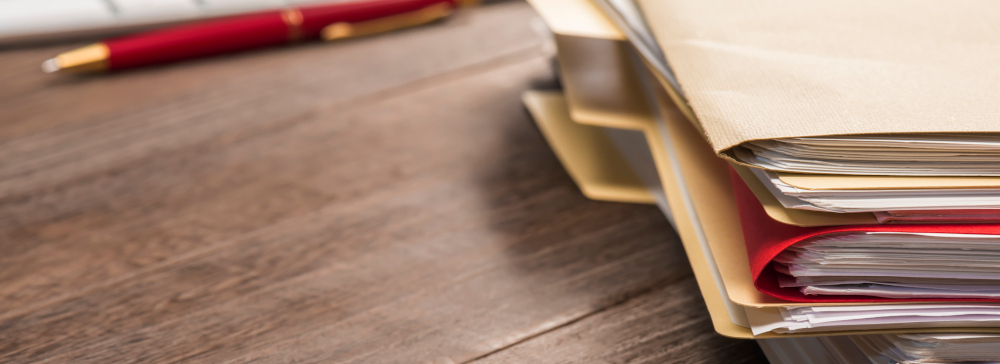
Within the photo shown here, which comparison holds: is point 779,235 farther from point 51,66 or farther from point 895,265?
point 51,66

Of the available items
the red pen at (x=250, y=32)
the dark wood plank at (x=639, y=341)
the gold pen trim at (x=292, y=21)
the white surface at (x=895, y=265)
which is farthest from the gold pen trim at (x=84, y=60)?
the white surface at (x=895, y=265)

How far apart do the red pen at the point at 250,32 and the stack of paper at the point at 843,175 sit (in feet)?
1.23

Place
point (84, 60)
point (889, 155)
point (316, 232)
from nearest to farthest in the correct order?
point (889, 155)
point (316, 232)
point (84, 60)

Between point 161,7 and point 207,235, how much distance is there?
320 mm

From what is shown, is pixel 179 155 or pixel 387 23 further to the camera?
pixel 387 23

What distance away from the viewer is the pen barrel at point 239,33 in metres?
0.60

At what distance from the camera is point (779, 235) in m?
0.26

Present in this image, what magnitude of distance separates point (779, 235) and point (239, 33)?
52 cm

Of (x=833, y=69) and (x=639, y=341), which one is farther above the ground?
(x=833, y=69)

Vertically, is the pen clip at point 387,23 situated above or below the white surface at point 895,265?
above

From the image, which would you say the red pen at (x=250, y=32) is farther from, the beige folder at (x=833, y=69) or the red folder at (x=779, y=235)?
the red folder at (x=779, y=235)

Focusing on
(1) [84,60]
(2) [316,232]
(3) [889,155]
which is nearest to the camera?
(3) [889,155]

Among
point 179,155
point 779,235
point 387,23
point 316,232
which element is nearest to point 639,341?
point 779,235

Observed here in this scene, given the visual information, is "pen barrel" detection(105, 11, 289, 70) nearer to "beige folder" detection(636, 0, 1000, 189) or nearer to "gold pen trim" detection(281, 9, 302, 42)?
"gold pen trim" detection(281, 9, 302, 42)
